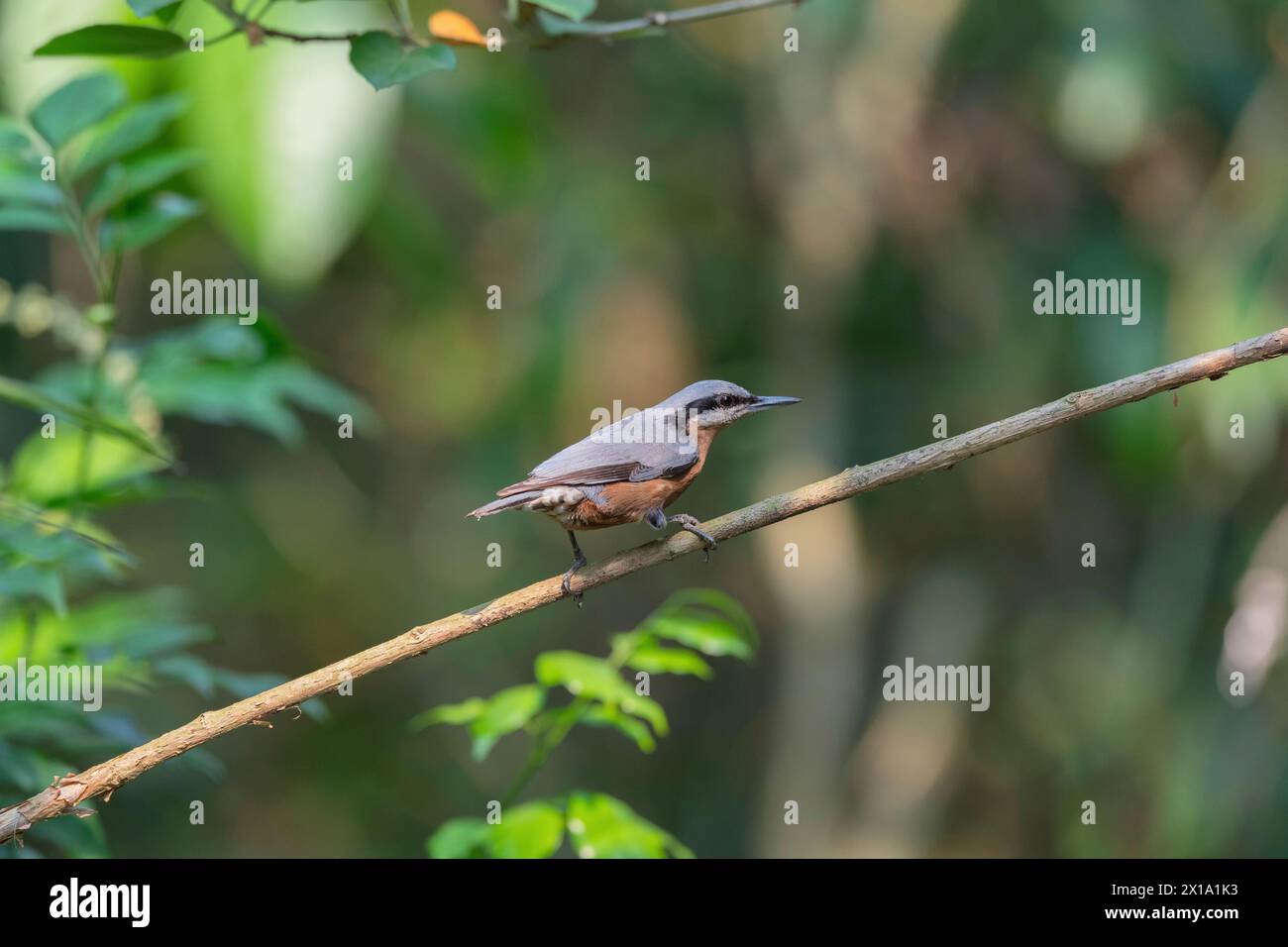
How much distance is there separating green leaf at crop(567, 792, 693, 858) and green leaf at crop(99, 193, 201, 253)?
1.91 metres

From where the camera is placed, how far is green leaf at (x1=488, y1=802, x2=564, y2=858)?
2957 mm

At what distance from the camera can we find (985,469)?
7926 millimetres

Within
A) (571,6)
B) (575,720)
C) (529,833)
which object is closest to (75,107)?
(571,6)

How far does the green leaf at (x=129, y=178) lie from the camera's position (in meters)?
3.41

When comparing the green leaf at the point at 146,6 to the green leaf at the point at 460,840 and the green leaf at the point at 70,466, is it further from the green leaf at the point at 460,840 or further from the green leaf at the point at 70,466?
the green leaf at the point at 460,840

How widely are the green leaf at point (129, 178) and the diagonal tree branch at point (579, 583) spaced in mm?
1528

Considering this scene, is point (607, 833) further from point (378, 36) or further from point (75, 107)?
point (75, 107)

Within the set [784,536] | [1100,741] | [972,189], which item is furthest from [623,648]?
[972,189]

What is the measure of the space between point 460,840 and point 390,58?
5.93 feet

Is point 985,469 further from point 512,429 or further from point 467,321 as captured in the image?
point 467,321

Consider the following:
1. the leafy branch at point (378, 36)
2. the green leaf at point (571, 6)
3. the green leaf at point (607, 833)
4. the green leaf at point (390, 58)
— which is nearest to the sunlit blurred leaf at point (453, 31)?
the leafy branch at point (378, 36)

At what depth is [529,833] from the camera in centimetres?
300

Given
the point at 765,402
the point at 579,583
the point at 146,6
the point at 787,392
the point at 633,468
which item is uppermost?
the point at 787,392

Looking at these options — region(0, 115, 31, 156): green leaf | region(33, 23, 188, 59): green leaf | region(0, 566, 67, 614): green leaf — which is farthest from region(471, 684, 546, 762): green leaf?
region(0, 115, 31, 156): green leaf
